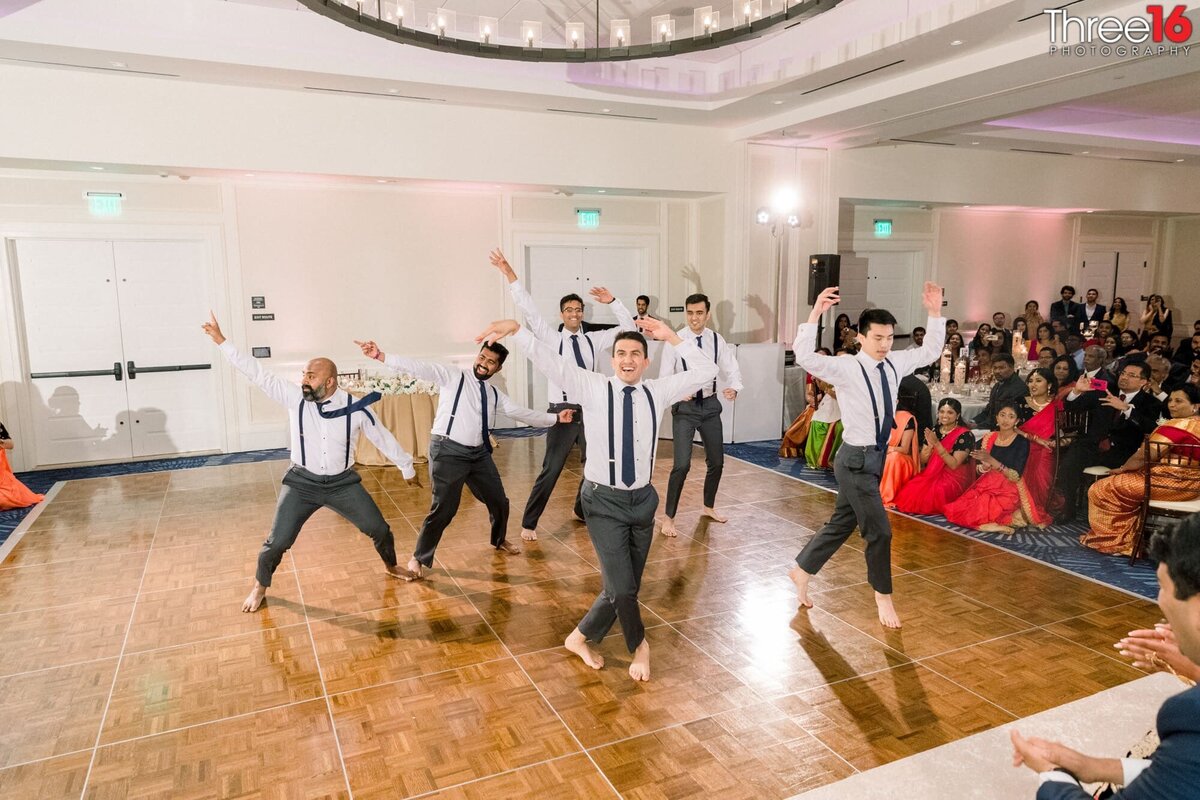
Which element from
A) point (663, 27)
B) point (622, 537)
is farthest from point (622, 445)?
point (663, 27)

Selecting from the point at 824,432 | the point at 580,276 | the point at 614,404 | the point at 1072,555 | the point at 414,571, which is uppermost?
the point at 580,276

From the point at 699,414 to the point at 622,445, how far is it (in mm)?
2493

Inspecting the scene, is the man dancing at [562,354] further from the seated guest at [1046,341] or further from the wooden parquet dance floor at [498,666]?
the seated guest at [1046,341]

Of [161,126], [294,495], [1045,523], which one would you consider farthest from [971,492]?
[161,126]

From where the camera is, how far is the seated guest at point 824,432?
789 centimetres

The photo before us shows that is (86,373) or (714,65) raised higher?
(714,65)

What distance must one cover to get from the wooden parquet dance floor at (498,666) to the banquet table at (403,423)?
2200mm

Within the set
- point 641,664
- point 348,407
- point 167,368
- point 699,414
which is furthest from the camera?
point 167,368

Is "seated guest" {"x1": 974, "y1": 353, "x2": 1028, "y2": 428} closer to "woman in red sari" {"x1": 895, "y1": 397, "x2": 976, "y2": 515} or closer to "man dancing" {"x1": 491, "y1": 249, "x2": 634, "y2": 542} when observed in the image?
"woman in red sari" {"x1": 895, "y1": 397, "x2": 976, "y2": 515}

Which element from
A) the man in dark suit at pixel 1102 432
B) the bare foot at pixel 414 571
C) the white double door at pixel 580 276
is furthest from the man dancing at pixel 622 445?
the white double door at pixel 580 276

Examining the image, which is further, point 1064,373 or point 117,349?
point 117,349

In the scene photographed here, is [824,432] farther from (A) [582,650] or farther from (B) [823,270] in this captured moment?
(A) [582,650]

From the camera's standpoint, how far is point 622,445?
3.59 m

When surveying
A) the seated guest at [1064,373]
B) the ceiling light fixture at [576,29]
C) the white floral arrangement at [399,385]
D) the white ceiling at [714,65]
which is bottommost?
the white floral arrangement at [399,385]
